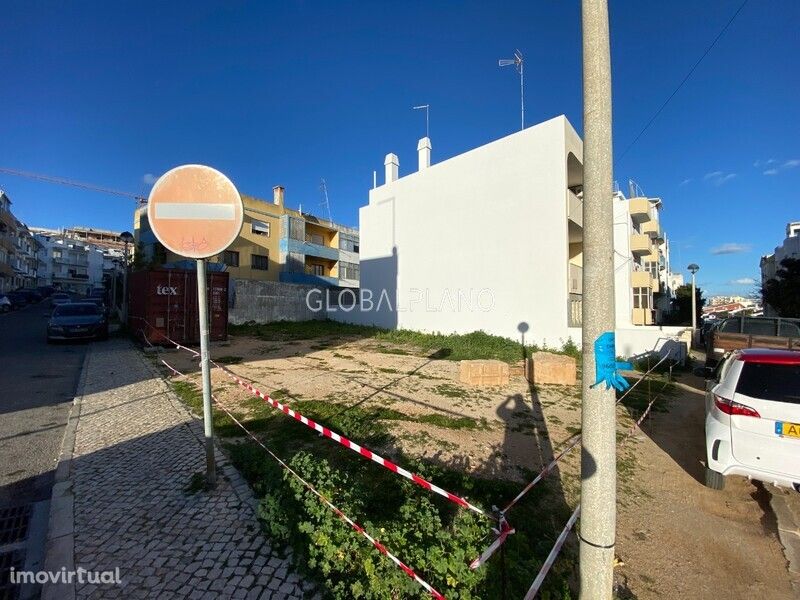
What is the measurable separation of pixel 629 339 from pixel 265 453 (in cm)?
1333

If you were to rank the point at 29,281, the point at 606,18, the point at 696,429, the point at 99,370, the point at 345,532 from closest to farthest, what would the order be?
the point at 606,18 < the point at 345,532 < the point at 696,429 < the point at 99,370 < the point at 29,281

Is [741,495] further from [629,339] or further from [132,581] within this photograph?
[629,339]

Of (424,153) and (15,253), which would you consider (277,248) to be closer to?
(424,153)

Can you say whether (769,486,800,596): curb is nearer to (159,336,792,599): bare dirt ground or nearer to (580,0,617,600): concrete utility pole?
(159,336,792,599): bare dirt ground

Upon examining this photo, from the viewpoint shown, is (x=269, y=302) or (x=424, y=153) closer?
(x=424, y=153)

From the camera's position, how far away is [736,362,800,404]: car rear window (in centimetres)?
344

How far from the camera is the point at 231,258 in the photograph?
2820 cm

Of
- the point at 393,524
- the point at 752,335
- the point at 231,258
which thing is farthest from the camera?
the point at 231,258

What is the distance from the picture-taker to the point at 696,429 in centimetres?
609

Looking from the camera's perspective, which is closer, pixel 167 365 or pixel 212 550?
pixel 212 550

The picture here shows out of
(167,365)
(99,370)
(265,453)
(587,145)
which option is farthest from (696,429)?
(99,370)

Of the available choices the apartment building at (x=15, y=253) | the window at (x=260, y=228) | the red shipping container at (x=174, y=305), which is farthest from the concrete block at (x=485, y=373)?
the apartment building at (x=15, y=253)

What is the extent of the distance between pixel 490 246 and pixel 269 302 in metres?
14.4

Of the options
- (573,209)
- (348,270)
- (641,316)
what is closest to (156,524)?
(573,209)
